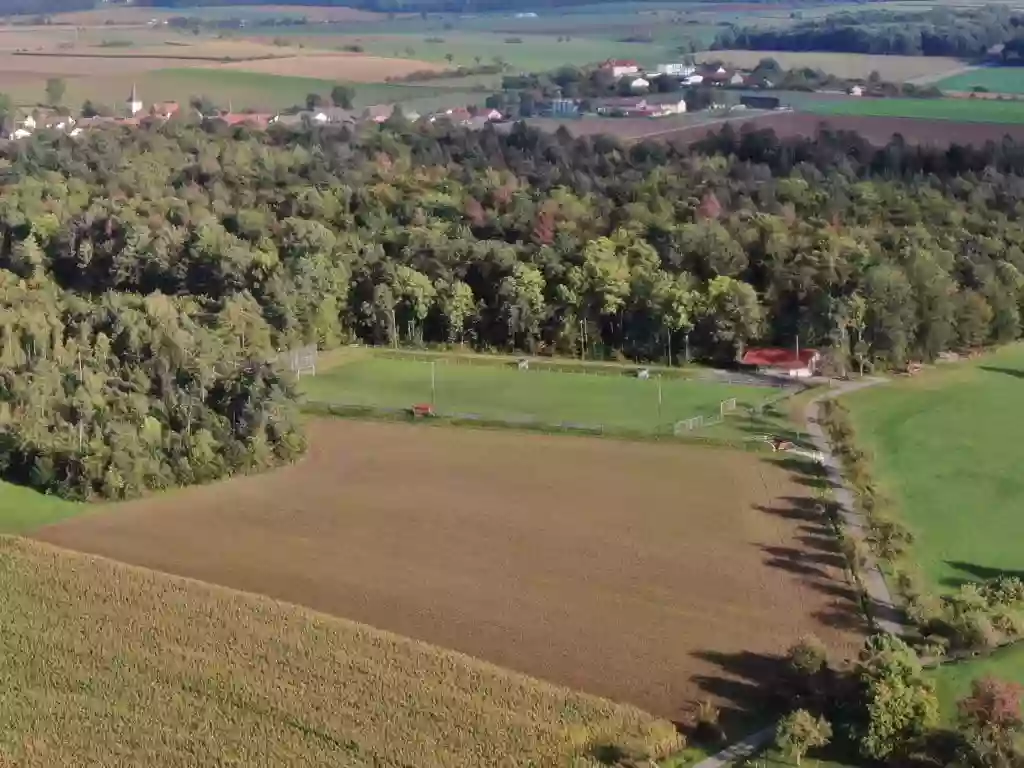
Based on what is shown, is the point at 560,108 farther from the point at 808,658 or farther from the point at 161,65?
the point at 808,658

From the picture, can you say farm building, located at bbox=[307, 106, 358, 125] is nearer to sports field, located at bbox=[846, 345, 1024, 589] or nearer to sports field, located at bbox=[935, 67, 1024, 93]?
sports field, located at bbox=[935, 67, 1024, 93]

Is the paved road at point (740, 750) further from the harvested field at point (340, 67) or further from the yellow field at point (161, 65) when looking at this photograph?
the harvested field at point (340, 67)

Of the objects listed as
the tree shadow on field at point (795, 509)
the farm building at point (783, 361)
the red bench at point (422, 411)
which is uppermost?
the farm building at point (783, 361)

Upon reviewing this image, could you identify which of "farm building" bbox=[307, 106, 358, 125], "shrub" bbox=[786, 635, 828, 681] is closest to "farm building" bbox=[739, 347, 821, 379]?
"shrub" bbox=[786, 635, 828, 681]

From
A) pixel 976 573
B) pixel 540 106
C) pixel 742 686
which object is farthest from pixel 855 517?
pixel 540 106

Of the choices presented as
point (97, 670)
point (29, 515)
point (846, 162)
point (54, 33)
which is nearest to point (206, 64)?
point (54, 33)

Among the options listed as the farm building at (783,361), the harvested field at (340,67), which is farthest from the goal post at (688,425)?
the harvested field at (340,67)
